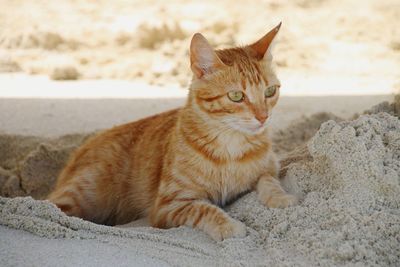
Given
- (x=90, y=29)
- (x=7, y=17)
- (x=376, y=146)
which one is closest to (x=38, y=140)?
(x=376, y=146)

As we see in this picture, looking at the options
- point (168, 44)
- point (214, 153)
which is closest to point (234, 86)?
A: point (214, 153)

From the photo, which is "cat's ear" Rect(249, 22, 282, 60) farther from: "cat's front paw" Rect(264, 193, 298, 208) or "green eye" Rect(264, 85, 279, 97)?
"cat's front paw" Rect(264, 193, 298, 208)

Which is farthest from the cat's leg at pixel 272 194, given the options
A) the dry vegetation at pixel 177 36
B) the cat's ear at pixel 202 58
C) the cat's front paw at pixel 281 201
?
the dry vegetation at pixel 177 36

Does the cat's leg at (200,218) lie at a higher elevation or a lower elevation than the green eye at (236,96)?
lower

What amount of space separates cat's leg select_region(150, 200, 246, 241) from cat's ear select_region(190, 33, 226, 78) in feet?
2.15

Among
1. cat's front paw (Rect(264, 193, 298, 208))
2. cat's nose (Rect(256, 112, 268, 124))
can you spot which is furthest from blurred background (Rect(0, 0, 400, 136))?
cat's front paw (Rect(264, 193, 298, 208))

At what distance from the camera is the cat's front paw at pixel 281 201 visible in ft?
8.93

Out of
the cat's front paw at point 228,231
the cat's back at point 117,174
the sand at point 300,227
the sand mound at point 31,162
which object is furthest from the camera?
the sand mound at point 31,162

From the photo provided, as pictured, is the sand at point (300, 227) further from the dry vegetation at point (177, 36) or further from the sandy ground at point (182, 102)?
the dry vegetation at point (177, 36)

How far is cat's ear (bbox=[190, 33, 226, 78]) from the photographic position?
289cm

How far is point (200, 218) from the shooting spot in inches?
109

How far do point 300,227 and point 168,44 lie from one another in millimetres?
5007

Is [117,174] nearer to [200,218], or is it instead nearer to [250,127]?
[200,218]

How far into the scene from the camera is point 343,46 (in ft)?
23.8
